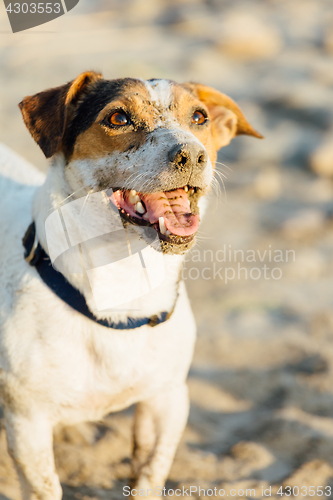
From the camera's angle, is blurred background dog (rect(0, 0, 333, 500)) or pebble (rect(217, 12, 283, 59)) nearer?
blurred background dog (rect(0, 0, 333, 500))

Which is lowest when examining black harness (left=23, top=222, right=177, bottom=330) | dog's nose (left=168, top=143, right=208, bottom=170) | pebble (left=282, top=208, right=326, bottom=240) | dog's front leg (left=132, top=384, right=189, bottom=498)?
pebble (left=282, top=208, right=326, bottom=240)

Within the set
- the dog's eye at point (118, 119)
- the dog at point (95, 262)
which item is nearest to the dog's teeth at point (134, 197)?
the dog at point (95, 262)

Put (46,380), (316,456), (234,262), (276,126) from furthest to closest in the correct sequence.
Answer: (276,126) → (234,262) → (316,456) → (46,380)

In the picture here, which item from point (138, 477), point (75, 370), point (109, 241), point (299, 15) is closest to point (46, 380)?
point (75, 370)

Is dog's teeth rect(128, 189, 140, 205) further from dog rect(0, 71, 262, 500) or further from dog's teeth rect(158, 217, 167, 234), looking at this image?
dog's teeth rect(158, 217, 167, 234)

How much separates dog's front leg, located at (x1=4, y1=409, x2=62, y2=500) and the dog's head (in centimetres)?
102

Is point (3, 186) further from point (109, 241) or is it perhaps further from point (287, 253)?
point (287, 253)

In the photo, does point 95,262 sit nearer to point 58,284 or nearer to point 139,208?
point 58,284

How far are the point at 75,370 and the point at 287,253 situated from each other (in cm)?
357

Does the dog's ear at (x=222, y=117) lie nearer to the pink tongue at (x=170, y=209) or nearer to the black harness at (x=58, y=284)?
the pink tongue at (x=170, y=209)

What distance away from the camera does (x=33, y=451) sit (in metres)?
2.15

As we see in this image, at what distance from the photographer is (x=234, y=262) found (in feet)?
16.8

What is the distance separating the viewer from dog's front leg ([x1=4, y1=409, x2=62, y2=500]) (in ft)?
6.99

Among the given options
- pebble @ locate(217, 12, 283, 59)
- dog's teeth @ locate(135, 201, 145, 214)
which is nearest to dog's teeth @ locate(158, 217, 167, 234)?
dog's teeth @ locate(135, 201, 145, 214)
